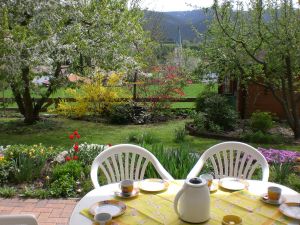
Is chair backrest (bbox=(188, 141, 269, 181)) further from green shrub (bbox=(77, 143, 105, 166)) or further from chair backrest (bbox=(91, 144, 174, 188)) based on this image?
green shrub (bbox=(77, 143, 105, 166))

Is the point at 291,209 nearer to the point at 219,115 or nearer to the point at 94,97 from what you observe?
the point at 219,115

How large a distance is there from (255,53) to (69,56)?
3.85 meters

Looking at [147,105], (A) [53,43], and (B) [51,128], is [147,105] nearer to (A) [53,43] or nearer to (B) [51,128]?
(B) [51,128]

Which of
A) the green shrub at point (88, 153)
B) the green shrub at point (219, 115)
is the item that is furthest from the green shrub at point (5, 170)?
the green shrub at point (219, 115)

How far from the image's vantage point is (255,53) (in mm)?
6832

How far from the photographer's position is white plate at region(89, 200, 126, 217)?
1.84 m

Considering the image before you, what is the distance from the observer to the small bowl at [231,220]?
169 cm

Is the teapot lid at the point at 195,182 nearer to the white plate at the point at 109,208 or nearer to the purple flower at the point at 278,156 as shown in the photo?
the white plate at the point at 109,208

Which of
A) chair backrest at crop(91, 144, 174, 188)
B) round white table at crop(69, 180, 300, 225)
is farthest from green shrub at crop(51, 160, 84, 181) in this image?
round white table at crop(69, 180, 300, 225)

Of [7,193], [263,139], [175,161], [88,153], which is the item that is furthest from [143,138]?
[7,193]

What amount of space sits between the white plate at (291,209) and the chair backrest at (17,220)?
4.49ft

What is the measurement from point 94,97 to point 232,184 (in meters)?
6.94

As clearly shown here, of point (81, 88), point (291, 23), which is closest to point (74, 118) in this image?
point (81, 88)

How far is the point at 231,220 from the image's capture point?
171 cm
